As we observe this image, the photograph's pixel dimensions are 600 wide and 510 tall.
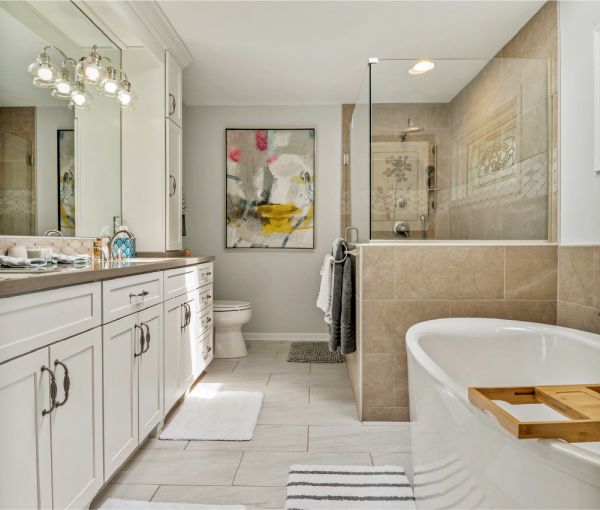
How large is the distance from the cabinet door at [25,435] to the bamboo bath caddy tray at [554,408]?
3.64ft

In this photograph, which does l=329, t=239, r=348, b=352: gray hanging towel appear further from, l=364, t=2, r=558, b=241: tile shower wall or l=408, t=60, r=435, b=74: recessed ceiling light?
l=408, t=60, r=435, b=74: recessed ceiling light

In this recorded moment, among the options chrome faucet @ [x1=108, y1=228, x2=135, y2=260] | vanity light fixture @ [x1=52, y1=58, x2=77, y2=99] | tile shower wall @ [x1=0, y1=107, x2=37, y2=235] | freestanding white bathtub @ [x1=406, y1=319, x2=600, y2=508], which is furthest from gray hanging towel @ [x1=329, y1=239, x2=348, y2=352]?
vanity light fixture @ [x1=52, y1=58, x2=77, y2=99]

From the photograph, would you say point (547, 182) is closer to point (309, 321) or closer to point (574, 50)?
point (574, 50)

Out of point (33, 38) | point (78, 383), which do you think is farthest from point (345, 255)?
point (33, 38)

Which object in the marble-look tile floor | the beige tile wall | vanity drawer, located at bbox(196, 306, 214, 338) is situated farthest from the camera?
vanity drawer, located at bbox(196, 306, 214, 338)

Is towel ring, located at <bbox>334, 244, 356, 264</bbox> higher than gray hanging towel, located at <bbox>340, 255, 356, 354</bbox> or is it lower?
higher

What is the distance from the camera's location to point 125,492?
1.57 meters

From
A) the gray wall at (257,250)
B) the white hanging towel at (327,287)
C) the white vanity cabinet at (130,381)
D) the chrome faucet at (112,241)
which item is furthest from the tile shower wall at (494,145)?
the gray wall at (257,250)

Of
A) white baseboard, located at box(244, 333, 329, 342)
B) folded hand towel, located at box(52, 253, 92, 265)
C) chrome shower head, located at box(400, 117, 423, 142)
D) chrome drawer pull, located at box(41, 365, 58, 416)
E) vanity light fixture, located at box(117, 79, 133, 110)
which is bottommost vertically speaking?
white baseboard, located at box(244, 333, 329, 342)

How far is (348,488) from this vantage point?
5.19 feet

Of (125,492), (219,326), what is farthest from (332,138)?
(125,492)

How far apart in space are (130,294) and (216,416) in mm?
980

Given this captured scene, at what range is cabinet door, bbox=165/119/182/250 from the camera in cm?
289

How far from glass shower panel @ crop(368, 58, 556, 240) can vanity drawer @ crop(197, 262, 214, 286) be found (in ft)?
3.94
